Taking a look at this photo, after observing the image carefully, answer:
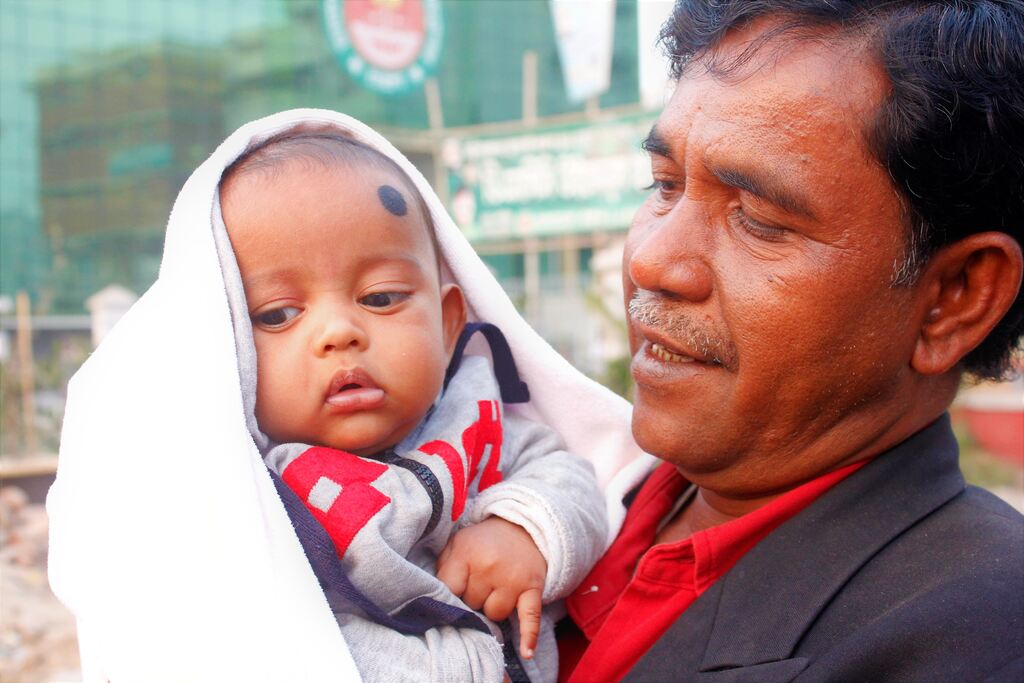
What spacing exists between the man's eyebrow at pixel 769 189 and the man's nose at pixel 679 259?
0.34 ft

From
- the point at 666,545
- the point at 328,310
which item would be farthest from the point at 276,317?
the point at 666,545

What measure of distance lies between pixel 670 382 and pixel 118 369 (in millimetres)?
942

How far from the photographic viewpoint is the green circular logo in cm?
781

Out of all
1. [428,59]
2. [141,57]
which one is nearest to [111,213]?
[141,57]

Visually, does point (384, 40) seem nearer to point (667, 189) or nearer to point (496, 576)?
point (667, 189)

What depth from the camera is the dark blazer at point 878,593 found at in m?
1.36

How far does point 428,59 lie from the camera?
8.35 m

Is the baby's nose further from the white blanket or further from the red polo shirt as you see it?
the red polo shirt

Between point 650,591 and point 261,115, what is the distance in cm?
1878

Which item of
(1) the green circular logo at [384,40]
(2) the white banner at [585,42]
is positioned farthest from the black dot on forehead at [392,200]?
(2) the white banner at [585,42]

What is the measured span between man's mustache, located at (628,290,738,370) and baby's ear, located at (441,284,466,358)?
15.4 inches

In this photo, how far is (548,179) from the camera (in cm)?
1267

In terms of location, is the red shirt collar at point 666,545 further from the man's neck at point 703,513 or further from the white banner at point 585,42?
the white banner at point 585,42

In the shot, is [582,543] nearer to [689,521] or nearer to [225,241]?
[689,521]
